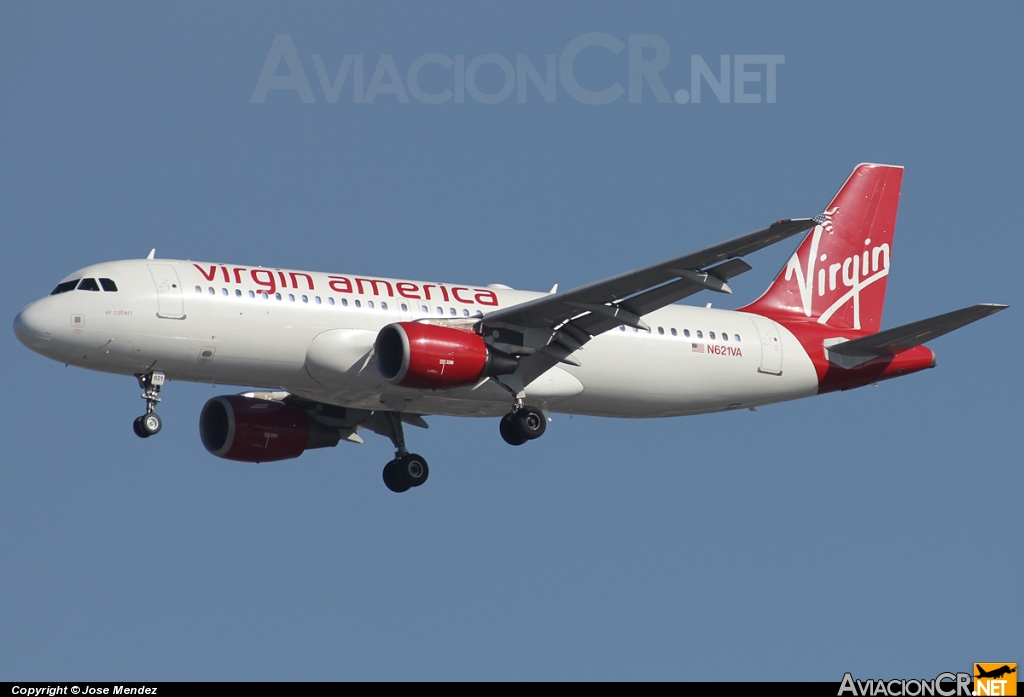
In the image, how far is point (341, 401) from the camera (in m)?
39.7

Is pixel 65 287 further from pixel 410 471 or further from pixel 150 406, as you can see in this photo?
pixel 410 471

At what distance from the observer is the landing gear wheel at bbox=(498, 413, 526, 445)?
39531mm

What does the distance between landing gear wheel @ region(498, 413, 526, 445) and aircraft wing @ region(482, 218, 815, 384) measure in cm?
111

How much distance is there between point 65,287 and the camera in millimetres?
36969

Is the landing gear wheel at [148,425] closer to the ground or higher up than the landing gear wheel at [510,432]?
closer to the ground

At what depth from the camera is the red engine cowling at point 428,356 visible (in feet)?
121

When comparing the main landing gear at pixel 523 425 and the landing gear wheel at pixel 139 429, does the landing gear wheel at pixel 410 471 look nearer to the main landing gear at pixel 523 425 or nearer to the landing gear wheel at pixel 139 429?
the main landing gear at pixel 523 425

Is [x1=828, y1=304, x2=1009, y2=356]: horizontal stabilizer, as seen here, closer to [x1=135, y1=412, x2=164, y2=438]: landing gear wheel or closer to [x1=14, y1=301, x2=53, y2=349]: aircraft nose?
[x1=135, y1=412, x2=164, y2=438]: landing gear wheel

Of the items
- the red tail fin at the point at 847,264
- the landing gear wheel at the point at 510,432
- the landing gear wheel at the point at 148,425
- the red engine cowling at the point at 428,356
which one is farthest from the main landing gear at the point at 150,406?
the red tail fin at the point at 847,264

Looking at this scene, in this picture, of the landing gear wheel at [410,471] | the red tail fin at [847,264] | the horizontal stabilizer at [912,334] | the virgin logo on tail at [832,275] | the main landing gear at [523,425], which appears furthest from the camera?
the virgin logo on tail at [832,275]

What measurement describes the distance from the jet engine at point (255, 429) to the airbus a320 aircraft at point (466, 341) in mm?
46

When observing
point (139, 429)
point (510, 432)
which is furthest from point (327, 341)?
point (510, 432)

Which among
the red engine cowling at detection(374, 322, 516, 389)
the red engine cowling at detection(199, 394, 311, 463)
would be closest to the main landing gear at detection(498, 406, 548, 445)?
the red engine cowling at detection(374, 322, 516, 389)

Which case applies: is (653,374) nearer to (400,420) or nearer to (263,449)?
(400,420)
